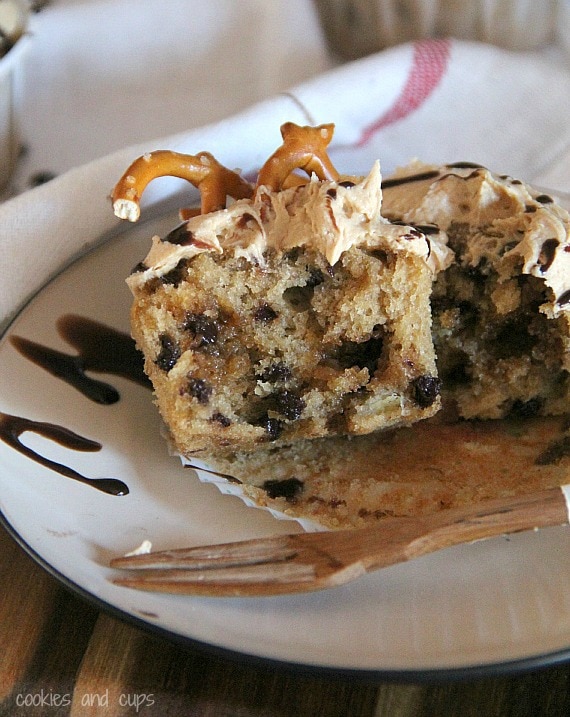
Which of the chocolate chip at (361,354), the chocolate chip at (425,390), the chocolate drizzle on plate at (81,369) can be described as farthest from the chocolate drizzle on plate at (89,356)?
the chocolate chip at (425,390)

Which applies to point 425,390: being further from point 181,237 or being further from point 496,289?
point 181,237

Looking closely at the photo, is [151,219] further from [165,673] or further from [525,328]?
[165,673]

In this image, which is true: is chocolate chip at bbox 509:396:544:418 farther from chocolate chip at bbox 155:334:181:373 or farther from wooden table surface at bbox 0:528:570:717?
chocolate chip at bbox 155:334:181:373

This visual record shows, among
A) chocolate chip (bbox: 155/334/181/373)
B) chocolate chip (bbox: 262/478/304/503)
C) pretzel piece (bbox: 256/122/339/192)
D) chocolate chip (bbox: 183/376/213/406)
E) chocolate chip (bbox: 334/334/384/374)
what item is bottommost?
chocolate chip (bbox: 262/478/304/503)

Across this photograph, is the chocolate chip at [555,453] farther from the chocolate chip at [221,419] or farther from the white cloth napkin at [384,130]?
the white cloth napkin at [384,130]

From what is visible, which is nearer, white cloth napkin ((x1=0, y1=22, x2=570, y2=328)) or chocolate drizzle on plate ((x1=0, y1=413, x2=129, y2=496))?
chocolate drizzle on plate ((x1=0, y1=413, x2=129, y2=496))

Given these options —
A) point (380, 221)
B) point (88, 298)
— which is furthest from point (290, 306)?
point (88, 298)

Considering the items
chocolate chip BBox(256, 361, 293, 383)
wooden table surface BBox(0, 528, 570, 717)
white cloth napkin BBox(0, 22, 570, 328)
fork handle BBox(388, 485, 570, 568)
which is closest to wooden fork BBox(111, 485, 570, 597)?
fork handle BBox(388, 485, 570, 568)
